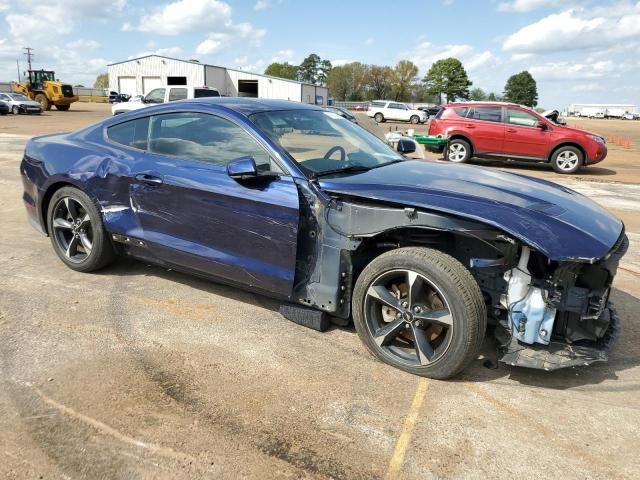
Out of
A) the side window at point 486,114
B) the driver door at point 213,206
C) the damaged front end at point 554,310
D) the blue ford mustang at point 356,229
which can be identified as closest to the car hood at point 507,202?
the blue ford mustang at point 356,229

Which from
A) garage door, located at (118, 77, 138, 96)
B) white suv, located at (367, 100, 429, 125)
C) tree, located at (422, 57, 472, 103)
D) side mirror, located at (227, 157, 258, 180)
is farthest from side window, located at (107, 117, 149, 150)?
tree, located at (422, 57, 472, 103)

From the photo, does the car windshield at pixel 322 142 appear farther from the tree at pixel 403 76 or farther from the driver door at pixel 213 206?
the tree at pixel 403 76

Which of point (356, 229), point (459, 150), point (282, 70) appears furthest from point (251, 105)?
point (282, 70)

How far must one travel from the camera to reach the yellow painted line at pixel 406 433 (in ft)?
7.65

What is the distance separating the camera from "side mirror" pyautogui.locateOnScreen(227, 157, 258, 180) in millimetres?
3301

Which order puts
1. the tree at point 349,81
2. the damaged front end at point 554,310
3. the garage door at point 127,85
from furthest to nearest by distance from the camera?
the tree at point 349,81, the garage door at point 127,85, the damaged front end at point 554,310

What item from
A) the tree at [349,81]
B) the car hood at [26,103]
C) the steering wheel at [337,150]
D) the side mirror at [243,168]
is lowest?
the side mirror at [243,168]

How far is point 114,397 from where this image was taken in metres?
2.84

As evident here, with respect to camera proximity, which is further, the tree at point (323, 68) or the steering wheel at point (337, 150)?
the tree at point (323, 68)

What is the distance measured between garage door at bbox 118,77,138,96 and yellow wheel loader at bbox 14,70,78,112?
13886 mm

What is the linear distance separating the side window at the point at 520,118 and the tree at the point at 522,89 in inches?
5173

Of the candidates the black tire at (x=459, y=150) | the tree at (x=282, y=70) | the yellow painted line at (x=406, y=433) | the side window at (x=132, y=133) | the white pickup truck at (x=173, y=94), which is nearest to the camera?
the yellow painted line at (x=406, y=433)

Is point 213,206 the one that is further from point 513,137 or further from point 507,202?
point 513,137

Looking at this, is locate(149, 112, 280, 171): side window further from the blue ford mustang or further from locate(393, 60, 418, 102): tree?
locate(393, 60, 418, 102): tree
